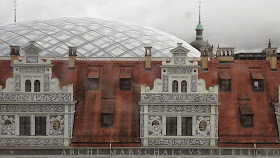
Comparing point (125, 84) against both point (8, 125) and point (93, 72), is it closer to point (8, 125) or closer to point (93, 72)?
point (93, 72)

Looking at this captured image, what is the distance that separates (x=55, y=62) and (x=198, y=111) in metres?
12.6

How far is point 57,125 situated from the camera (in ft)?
113

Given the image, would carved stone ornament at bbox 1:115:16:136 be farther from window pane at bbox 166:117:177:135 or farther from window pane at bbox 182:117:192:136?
window pane at bbox 182:117:192:136

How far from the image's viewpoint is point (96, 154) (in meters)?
34.0

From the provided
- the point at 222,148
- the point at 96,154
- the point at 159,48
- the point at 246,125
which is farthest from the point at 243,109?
the point at 159,48

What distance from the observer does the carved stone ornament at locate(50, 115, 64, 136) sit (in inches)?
1353

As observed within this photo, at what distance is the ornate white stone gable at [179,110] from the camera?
34.2 m

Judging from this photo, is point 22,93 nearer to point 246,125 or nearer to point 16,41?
point 246,125

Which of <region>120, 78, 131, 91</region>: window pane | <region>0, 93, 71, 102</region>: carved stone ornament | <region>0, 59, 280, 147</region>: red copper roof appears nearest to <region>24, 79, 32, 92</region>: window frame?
<region>0, 93, 71, 102</region>: carved stone ornament

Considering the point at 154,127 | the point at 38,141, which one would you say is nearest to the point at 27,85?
the point at 38,141

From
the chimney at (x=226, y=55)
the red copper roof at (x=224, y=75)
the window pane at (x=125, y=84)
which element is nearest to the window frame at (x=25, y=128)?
the window pane at (x=125, y=84)

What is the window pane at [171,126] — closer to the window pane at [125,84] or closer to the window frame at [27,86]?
the window pane at [125,84]

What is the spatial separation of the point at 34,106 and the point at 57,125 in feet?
7.35

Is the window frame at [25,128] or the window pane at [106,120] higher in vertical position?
the window pane at [106,120]
